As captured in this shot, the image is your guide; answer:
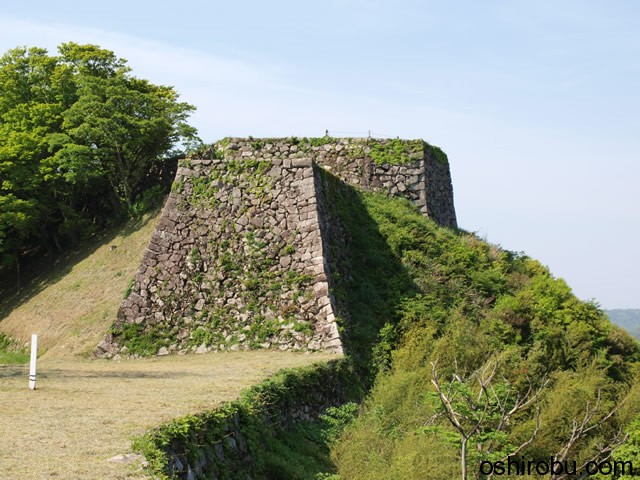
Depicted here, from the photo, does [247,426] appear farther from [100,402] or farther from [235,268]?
[235,268]

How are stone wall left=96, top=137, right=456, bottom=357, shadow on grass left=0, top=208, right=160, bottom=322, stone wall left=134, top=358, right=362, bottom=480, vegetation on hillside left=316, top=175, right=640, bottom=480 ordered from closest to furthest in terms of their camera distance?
stone wall left=134, top=358, right=362, bottom=480, vegetation on hillside left=316, top=175, right=640, bottom=480, stone wall left=96, top=137, right=456, bottom=357, shadow on grass left=0, top=208, right=160, bottom=322

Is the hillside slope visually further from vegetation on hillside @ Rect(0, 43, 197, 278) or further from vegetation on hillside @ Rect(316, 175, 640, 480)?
vegetation on hillside @ Rect(316, 175, 640, 480)

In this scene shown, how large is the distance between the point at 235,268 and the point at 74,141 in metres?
14.8

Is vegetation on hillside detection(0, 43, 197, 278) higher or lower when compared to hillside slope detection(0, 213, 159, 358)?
higher

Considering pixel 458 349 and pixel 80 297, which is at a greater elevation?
pixel 80 297

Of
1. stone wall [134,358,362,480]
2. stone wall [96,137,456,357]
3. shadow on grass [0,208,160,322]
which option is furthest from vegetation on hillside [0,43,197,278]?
stone wall [134,358,362,480]

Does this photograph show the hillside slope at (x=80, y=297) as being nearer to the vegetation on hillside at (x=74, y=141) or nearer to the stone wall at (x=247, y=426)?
the vegetation on hillside at (x=74, y=141)

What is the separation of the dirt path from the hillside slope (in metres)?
4.19

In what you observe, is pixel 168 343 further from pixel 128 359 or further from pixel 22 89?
pixel 22 89

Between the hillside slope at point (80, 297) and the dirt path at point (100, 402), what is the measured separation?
419 centimetres

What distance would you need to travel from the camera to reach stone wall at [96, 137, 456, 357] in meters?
18.2

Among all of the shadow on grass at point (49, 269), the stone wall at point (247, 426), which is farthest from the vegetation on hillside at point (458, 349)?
the shadow on grass at point (49, 269)

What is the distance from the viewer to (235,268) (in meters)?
19.3

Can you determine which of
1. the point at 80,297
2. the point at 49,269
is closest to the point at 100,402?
the point at 80,297
